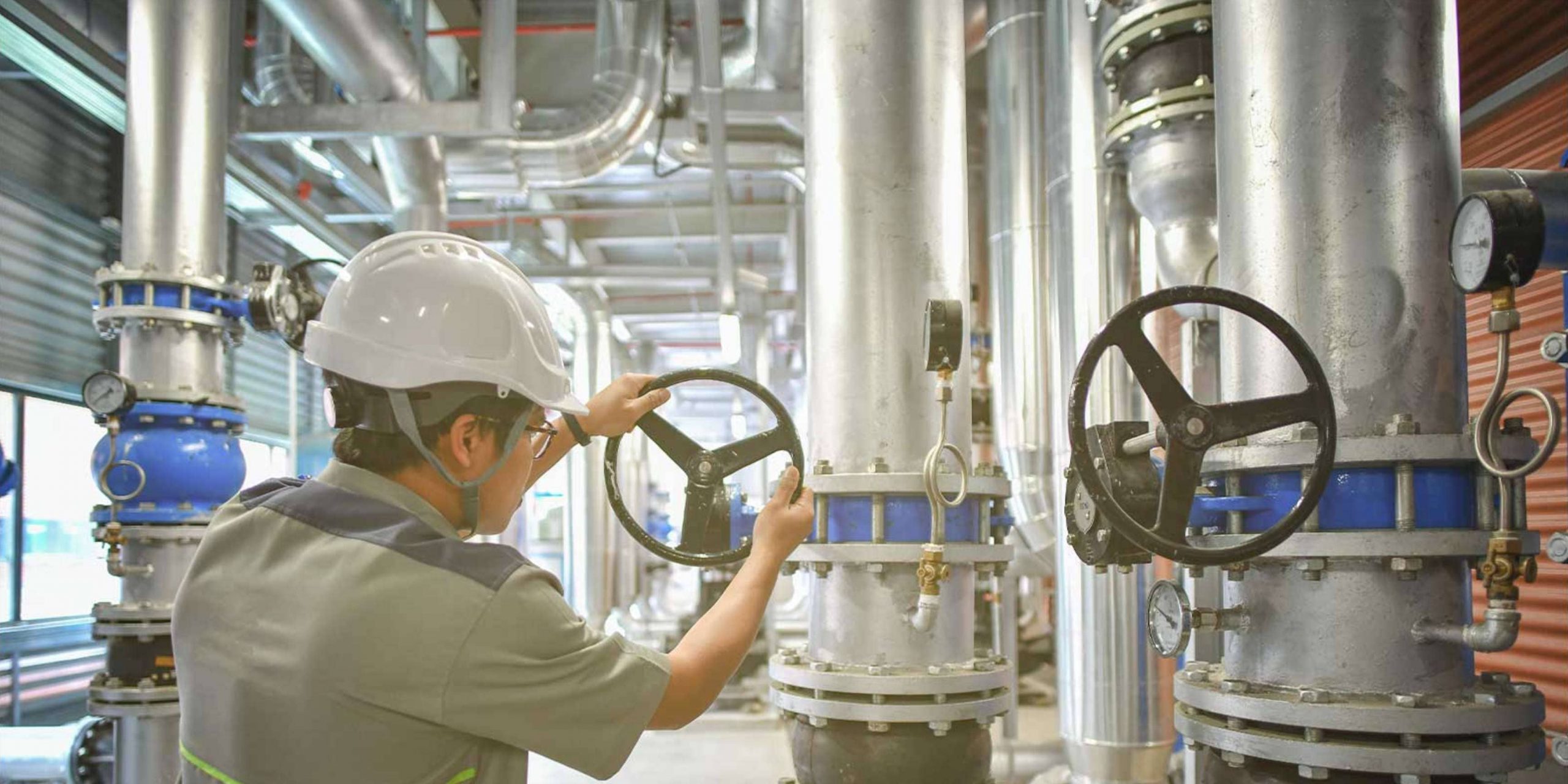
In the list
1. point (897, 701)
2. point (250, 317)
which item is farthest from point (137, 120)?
point (897, 701)

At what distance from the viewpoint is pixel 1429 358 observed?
1.49 meters

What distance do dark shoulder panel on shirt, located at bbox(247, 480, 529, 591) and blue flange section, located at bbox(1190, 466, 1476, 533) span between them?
0.97 m

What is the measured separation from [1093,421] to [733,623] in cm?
287

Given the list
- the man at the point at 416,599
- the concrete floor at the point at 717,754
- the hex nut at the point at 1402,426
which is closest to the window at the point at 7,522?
the concrete floor at the point at 717,754

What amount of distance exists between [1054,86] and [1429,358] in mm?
3119

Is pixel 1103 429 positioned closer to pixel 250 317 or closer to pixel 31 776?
pixel 250 317

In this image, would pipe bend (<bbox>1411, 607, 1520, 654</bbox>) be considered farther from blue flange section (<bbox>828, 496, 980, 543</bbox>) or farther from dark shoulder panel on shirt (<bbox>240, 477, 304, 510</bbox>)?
dark shoulder panel on shirt (<bbox>240, 477, 304, 510</bbox>)

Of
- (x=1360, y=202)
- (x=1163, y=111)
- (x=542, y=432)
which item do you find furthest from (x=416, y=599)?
(x=1163, y=111)

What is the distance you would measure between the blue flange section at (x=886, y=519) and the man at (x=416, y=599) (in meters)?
0.86

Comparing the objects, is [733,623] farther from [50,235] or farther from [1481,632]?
[50,235]

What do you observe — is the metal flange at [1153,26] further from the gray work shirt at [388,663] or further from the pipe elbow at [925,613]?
the gray work shirt at [388,663]

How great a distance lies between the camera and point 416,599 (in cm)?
110

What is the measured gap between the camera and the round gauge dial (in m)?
1.32

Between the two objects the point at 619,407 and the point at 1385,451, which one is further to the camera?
the point at 619,407
